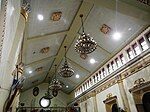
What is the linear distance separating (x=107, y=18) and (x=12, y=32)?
584 cm

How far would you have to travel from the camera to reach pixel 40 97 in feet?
59.7

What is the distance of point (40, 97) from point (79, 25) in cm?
1222

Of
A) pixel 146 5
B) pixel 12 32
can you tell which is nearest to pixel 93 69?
pixel 146 5

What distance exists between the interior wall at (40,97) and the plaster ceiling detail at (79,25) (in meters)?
7.87

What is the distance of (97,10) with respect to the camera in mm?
7141

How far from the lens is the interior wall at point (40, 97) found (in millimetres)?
17441

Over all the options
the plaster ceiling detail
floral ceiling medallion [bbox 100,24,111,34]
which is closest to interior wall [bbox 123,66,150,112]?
the plaster ceiling detail

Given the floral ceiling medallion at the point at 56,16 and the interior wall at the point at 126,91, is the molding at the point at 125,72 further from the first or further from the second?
the floral ceiling medallion at the point at 56,16

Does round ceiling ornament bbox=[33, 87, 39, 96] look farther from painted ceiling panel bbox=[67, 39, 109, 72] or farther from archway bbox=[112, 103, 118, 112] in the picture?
archway bbox=[112, 103, 118, 112]

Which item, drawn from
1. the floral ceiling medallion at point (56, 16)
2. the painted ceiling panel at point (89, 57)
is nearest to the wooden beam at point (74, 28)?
the painted ceiling panel at point (89, 57)

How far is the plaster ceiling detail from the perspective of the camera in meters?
6.19

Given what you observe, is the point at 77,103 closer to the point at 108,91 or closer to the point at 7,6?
the point at 108,91

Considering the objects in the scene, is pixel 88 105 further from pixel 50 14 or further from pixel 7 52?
pixel 7 52

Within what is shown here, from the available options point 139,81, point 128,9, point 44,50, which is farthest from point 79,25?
point 139,81
